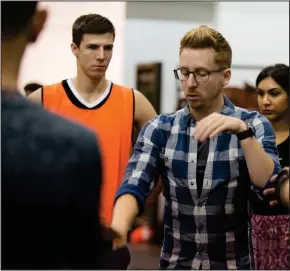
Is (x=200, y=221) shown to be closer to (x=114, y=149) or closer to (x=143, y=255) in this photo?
(x=114, y=149)

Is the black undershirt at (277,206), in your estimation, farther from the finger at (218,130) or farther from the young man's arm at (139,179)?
the finger at (218,130)

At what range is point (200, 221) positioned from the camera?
107cm

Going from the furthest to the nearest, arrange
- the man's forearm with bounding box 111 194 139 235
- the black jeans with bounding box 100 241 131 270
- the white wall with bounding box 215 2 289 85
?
1. the white wall with bounding box 215 2 289 85
2. the man's forearm with bounding box 111 194 139 235
3. the black jeans with bounding box 100 241 131 270

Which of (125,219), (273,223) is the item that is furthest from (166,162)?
(273,223)

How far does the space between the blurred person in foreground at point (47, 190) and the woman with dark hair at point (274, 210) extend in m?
0.90

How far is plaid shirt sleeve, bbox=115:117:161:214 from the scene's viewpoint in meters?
1.03

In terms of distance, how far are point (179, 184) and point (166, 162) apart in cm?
5

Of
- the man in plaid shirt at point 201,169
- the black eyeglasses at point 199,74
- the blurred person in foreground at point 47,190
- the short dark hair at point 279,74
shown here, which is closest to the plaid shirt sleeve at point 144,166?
the man in plaid shirt at point 201,169

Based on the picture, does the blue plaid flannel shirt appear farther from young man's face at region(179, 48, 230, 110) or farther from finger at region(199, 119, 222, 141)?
finger at region(199, 119, 222, 141)

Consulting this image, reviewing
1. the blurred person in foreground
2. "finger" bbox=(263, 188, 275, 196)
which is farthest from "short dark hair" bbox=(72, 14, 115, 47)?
the blurred person in foreground

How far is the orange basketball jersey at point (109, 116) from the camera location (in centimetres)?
113

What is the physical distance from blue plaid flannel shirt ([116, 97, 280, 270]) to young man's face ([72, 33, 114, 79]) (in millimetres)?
173

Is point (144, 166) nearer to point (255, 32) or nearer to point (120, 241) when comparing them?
point (120, 241)

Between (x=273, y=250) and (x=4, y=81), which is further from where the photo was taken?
(x=273, y=250)
